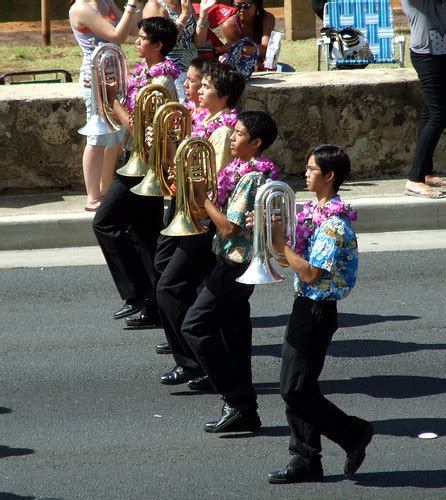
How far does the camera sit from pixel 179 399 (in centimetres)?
640

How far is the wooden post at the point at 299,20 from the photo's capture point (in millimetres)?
17188

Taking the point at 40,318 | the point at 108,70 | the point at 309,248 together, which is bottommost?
the point at 40,318

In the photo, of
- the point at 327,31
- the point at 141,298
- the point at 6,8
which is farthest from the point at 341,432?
the point at 6,8

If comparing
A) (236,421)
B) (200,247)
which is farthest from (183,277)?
(236,421)

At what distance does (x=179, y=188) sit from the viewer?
591cm

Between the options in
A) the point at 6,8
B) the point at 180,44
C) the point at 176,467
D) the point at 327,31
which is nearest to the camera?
the point at 176,467

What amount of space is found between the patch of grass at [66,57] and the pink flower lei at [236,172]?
29.2 feet

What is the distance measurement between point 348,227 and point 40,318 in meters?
3.27

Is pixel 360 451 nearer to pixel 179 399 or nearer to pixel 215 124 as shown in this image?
pixel 179 399

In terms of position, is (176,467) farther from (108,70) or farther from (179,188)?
(108,70)

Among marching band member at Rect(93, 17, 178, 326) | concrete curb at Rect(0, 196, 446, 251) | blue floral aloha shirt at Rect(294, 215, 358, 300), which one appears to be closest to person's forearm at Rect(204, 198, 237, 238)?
blue floral aloha shirt at Rect(294, 215, 358, 300)

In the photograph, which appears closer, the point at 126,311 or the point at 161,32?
the point at 161,32

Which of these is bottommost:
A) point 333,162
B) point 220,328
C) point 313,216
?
point 220,328

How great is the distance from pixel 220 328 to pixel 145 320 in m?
1.77
